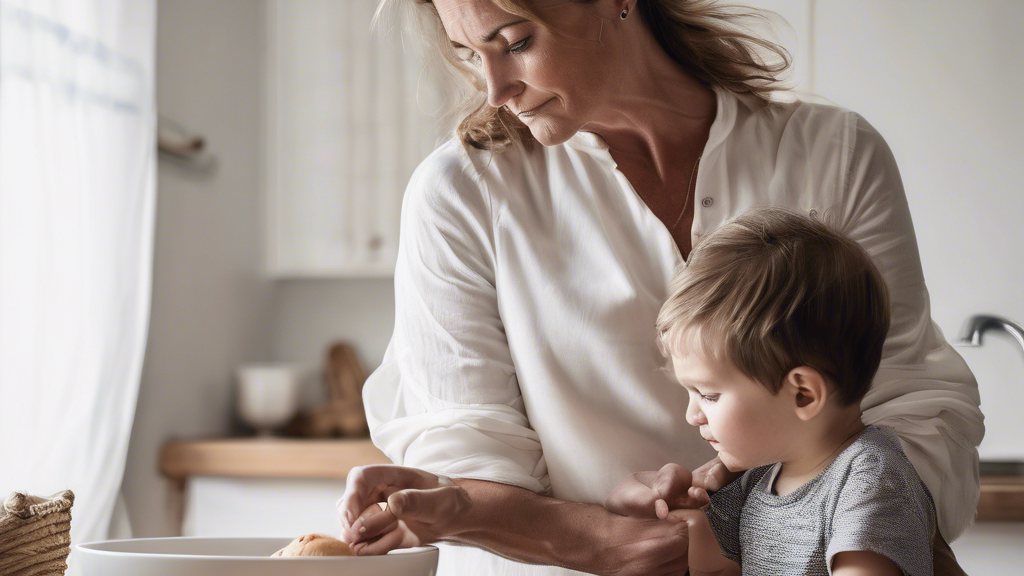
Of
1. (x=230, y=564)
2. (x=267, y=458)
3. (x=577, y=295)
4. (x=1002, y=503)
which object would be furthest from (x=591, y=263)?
(x=267, y=458)

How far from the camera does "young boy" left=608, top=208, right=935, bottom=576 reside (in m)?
0.86

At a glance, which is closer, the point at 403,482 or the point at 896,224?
the point at 403,482

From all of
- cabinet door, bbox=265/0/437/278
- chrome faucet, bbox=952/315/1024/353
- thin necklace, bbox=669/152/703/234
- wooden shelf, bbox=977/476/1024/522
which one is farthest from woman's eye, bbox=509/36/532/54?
cabinet door, bbox=265/0/437/278

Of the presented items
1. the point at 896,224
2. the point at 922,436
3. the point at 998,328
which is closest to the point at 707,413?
the point at 922,436

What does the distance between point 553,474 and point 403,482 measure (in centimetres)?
32

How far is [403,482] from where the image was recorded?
2.92ft

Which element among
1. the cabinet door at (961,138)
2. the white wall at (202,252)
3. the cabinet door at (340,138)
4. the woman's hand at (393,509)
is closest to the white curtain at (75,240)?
the white wall at (202,252)

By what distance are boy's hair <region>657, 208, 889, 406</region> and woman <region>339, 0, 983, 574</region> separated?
0.16 metres

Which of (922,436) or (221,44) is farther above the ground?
(221,44)

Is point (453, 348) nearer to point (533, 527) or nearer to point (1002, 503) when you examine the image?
point (533, 527)

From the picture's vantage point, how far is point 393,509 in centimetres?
79

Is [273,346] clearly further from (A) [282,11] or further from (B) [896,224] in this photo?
(B) [896,224]

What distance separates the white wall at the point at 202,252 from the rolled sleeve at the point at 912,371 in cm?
210

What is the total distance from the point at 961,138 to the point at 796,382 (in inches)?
77.8
